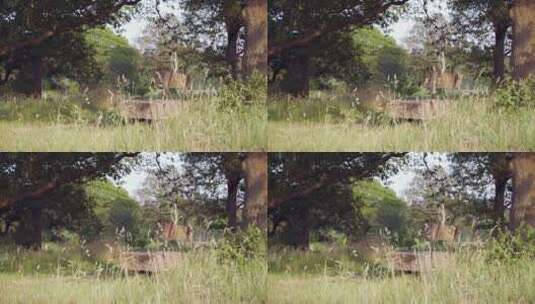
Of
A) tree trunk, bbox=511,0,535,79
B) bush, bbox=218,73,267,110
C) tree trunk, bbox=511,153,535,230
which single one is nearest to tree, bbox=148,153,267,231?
bush, bbox=218,73,267,110

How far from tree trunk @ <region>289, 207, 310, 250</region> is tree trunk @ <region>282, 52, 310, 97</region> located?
62 centimetres

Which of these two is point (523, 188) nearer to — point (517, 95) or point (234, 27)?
point (517, 95)

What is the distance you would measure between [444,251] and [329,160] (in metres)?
0.76

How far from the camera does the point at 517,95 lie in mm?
4980

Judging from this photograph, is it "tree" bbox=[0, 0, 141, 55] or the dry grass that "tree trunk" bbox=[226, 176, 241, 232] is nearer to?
the dry grass

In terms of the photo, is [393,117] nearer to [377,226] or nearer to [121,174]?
[377,226]

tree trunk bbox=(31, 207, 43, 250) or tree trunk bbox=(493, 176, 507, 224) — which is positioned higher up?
tree trunk bbox=(493, 176, 507, 224)

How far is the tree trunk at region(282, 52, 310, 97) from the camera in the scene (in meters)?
5.07

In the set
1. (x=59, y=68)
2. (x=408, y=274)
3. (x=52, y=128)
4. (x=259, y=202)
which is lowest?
(x=408, y=274)

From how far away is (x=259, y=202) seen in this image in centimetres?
507

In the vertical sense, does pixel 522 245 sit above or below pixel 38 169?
below

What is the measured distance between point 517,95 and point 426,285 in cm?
108

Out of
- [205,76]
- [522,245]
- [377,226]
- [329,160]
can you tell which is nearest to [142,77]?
[205,76]

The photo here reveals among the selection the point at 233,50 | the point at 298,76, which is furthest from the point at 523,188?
the point at 233,50
